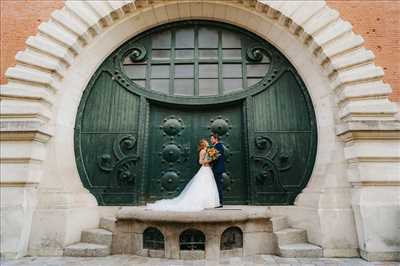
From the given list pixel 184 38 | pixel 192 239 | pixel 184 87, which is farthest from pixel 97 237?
pixel 184 38

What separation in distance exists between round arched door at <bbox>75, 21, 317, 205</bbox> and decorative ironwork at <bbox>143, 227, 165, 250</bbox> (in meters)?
1.30

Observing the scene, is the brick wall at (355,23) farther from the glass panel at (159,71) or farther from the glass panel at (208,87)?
the glass panel at (208,87)

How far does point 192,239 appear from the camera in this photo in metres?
5.03

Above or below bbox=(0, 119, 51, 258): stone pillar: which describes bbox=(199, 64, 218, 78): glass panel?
above

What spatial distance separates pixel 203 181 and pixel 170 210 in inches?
37.3

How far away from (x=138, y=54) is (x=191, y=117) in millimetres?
2050

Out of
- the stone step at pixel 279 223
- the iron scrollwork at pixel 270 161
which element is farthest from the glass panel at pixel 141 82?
the stone step at pixel 279 223

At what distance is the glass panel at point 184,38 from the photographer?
721 centimetres

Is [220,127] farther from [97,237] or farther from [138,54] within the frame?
[97,237]

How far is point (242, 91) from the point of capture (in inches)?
269

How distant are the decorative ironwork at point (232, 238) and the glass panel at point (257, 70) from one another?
370 cm

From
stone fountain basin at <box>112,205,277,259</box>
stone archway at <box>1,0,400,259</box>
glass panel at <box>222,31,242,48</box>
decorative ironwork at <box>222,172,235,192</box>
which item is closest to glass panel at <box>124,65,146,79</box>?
stone archway at <box>1,0,400,259</box>

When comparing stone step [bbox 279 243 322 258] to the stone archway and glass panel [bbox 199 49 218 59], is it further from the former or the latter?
glass panel [bbox 199 49 218 59]

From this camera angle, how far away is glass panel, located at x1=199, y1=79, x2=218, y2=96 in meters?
6.95
